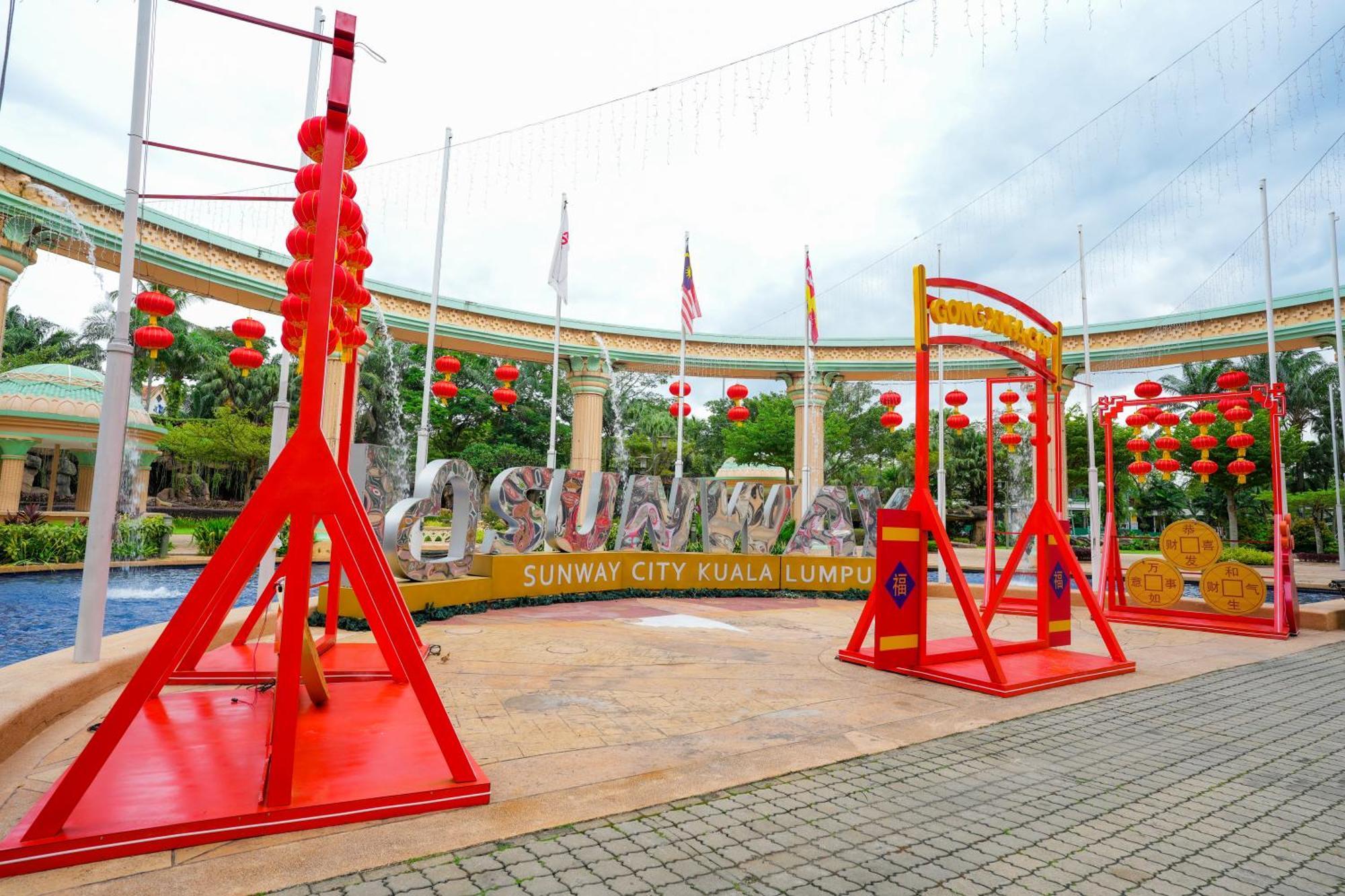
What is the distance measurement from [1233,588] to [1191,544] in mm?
790

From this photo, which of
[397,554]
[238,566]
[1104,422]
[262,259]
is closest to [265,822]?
[238,566]

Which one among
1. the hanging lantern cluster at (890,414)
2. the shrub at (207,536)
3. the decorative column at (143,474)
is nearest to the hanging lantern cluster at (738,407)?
the hanging lantern cluster at (890,414)

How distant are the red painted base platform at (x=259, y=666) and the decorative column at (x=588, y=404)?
17472 millimetres

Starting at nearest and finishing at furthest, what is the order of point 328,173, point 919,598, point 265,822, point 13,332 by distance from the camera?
1. point 265,822
2. point 328,173
3. point 919,598
4. point 13,332

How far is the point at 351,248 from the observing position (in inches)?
207

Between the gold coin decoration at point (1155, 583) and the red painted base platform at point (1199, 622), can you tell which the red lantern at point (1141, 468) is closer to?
the gold coin decoration at point (1155, 583)

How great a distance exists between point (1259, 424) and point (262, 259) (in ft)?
132

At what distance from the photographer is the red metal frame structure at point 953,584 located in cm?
662

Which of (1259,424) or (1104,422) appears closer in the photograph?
(1104,422)

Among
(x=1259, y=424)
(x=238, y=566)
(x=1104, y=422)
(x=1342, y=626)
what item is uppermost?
(x=1259, y=424)

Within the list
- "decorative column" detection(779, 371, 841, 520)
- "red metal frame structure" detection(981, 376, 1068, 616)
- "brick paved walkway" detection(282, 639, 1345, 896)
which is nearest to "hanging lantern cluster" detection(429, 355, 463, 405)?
"red metal frame structure" detection(981, 376, 1068, 616)

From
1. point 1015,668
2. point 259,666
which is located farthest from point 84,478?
point 1015,668

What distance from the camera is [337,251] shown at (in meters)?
4.30

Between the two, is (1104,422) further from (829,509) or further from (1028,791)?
(1028,791)
